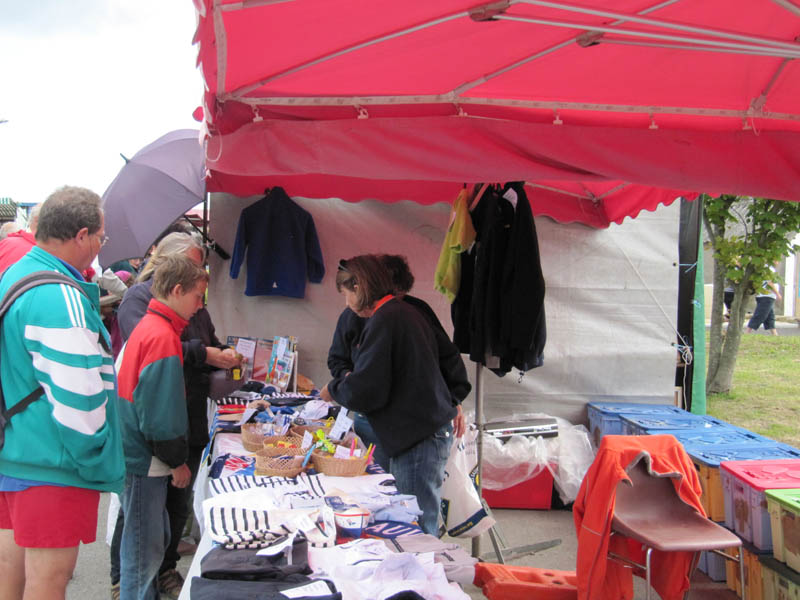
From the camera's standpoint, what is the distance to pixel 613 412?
16.4ft

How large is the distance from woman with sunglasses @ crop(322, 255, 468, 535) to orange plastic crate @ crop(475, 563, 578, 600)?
1.32 feet

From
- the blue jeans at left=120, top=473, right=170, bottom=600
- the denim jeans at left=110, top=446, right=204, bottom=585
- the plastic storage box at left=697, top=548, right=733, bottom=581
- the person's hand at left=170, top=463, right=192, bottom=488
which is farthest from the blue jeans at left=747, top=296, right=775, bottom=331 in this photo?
the blue jeans at left=120, top=473, right=170, bottom=600

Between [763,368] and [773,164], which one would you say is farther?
[763,368]

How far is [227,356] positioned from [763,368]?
947 cm

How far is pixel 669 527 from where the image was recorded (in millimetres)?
3223

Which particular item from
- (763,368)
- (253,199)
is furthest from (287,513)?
(763,368)

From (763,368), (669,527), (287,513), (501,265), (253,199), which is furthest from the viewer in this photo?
(763,368)

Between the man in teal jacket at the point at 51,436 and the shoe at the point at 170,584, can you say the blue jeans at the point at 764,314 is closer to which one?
the shoe at the point at 170,584

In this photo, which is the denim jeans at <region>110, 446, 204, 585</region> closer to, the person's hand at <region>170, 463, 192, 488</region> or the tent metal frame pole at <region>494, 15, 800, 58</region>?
the person's hand at <region>170, 463, 192, 488</region>

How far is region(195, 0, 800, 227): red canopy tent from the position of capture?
2.49 metres

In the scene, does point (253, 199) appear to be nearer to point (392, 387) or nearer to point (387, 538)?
point (392, 387)

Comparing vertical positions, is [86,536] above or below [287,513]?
below

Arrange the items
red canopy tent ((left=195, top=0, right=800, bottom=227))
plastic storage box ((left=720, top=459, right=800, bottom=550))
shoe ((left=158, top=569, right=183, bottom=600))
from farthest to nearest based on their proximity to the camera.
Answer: shoe ((left=158, top=569, right=183, bottom=600)), plastic storage box ((left=720, top=459, right=800, bottom=550)), red canopy tent ((left=195, top=0, right=800, bottom=227))

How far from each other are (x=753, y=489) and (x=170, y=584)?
313 centimetres
